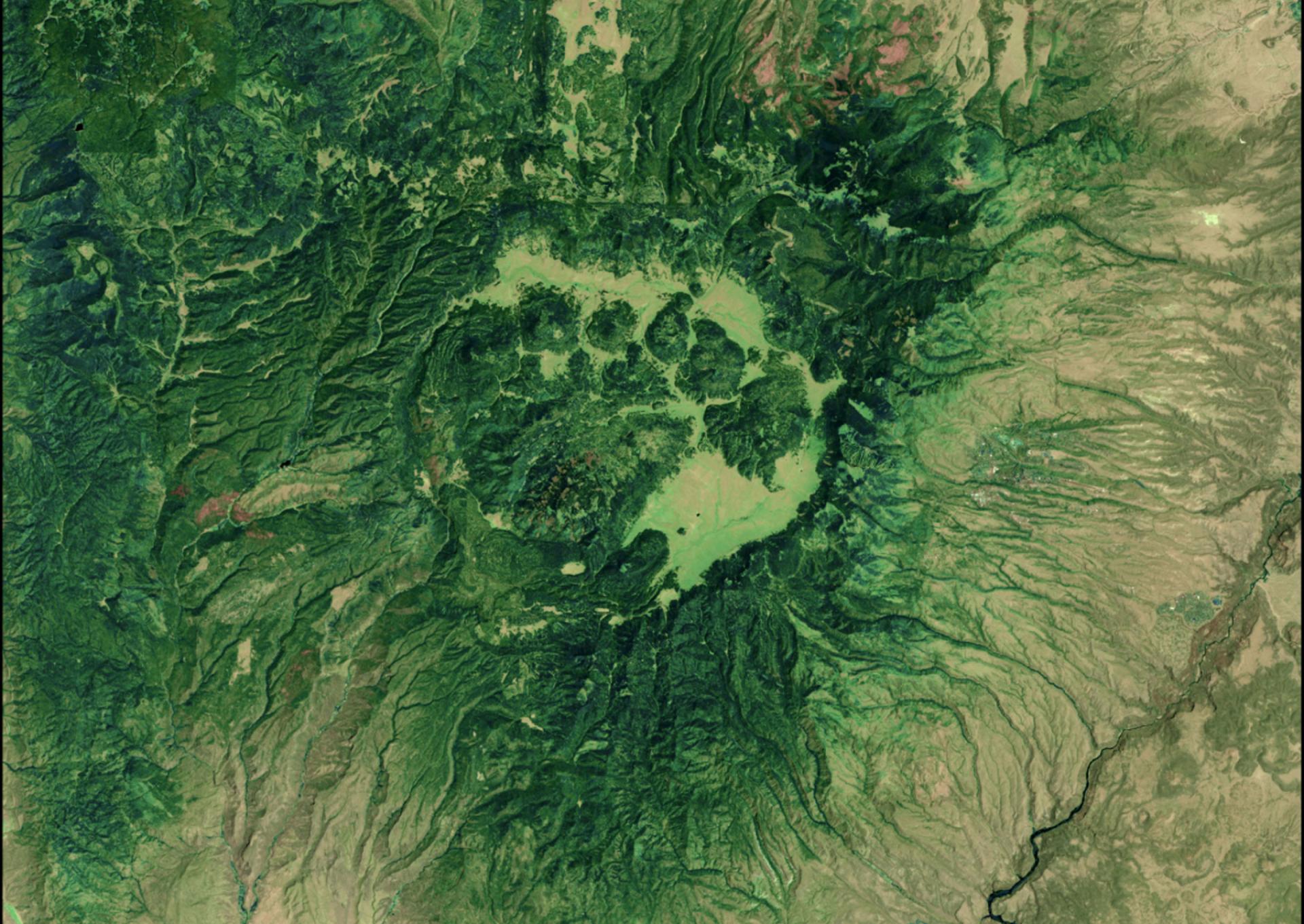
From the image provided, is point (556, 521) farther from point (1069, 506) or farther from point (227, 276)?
point (1069, 506)

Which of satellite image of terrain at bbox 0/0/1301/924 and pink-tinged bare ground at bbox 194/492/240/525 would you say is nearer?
satellite image of terrain at bbox 0/0/1301/924

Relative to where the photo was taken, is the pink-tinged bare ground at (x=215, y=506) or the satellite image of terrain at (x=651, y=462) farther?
the pink-tinged bare ground at (x=215, y=506)

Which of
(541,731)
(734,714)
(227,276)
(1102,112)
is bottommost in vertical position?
(541,731)

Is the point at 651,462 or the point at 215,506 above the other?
the point at 651,462

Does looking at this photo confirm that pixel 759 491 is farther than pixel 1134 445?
Yes

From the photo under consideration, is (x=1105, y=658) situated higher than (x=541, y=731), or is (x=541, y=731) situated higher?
(x=1105, y=658)

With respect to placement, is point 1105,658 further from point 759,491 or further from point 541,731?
point 541,731

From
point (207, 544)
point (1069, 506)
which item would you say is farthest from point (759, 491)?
point (207, 544)

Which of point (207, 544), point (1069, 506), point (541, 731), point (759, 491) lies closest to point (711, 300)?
point (759, 491)
